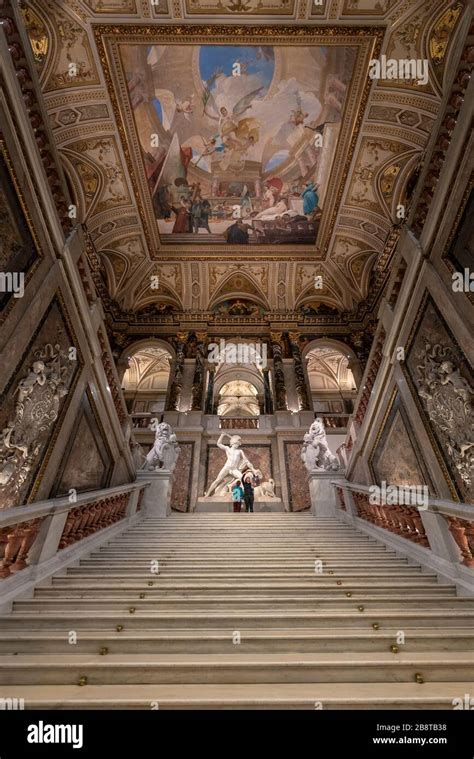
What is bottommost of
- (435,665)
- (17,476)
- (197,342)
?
(435,665)

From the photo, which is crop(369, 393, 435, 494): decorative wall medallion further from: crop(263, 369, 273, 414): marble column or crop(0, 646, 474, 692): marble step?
crop(263, 369, 273, 414): marble column

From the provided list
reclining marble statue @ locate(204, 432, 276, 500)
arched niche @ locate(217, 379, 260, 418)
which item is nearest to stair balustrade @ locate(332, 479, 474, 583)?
reclining marble statue @ locate(204, 432, 276, 500)

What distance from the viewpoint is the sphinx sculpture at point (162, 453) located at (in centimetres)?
710

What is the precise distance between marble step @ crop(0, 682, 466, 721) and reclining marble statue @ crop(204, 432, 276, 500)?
6.79m

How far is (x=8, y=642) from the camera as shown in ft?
6.22

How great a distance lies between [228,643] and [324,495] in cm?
529

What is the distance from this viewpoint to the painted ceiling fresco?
8.96m

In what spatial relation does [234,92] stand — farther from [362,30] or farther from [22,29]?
[22,29]

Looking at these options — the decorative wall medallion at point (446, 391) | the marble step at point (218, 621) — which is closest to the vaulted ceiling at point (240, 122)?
the decorative wall medallion at point (446, 391)

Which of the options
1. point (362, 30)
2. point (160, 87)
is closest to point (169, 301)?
point (160, 87)

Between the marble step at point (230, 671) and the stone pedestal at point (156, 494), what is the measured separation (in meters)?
5.02

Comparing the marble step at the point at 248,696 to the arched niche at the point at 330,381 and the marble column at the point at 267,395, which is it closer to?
the marble column at the point at 267,395

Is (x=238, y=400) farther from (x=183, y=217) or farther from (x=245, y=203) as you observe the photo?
(x=245, y=203)

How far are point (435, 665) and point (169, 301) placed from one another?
46.6 ft
